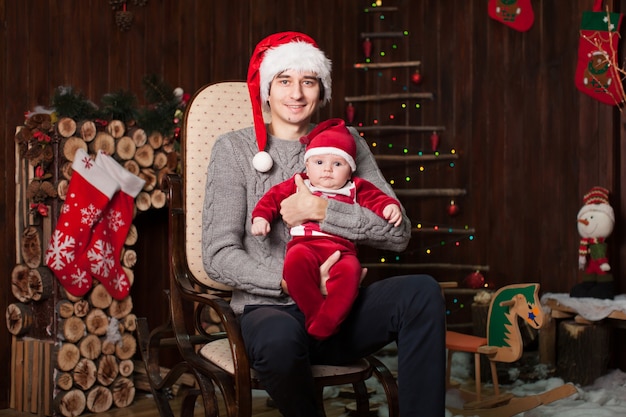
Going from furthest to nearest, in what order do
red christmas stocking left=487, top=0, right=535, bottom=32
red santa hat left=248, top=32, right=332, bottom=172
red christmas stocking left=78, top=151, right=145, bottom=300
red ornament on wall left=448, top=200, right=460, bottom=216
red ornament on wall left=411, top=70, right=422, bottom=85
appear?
red ornament on wall left=411, top=70, right=422, bottom=85, red ornament on wall left=448, top=200, right=460, bottom=216, red christmas stocking left=487, top=0, right=535, bottom=32, red christmas stocking left=78, top=151, right=145, bottom=300, red santa hat left=248, top=32, right=332, bottom=172

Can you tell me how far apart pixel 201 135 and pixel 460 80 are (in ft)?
8.12

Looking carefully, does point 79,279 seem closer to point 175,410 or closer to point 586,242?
point 175,410

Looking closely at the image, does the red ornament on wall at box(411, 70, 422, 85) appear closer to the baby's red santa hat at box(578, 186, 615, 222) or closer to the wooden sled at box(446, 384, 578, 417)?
the baby's red santa hat at box(578, 186, 615, 222)

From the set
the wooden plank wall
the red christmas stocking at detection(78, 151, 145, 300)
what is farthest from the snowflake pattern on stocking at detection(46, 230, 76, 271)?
the wooden plank wall

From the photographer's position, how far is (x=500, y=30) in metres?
4.39

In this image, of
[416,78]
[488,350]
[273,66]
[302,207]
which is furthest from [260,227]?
[416,78]

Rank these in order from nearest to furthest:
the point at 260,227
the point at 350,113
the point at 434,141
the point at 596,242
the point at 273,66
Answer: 1. the point at 260,227
2. the point at 273,66
3. the point at 596,242
4. the point at 434,141
5. the point at 350,113

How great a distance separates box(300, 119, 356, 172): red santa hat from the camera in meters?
2.06

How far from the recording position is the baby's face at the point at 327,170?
81.7 inches

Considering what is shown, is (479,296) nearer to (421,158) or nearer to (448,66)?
(421,158)

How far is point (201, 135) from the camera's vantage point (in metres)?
2.41

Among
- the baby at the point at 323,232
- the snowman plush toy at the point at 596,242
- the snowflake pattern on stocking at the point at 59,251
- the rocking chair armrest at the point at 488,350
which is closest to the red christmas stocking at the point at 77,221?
the snowflake pattern on stocking at the point at 59,251

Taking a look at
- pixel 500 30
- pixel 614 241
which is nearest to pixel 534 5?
pixel 500 30

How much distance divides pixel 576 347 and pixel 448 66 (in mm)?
1797
